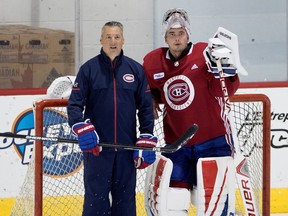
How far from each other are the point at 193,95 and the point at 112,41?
1.36 ft

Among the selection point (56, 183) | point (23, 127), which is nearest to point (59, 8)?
point (23, 127)

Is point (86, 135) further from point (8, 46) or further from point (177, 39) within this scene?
point (8, 46)

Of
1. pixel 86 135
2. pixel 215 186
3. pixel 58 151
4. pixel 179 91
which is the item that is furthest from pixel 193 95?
pixel 58 151

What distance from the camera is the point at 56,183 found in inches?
185

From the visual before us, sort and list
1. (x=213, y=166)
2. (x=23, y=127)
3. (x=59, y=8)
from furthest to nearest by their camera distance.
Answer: (x=59, y=8), (x=23, y=127), (x=213, y=166)

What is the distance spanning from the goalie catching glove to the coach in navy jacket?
1.01 feet

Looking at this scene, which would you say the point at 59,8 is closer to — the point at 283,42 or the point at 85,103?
the point at 283,42

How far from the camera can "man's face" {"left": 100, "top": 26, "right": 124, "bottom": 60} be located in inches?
150

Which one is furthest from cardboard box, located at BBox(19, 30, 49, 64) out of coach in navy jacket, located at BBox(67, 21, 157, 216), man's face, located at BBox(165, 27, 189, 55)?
man's face, located at BBox(165, 27, 189, 55)

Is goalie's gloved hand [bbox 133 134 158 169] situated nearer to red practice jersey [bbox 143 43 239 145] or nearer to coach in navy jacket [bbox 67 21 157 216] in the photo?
coach in navy jacket [bbox 67 21 157 216]

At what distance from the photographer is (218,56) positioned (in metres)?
3.61

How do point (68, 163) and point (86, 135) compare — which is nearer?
point (86, 135)

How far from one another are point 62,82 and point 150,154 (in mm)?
587

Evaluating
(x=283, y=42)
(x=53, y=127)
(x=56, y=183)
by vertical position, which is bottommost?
(x=56, y=183)
